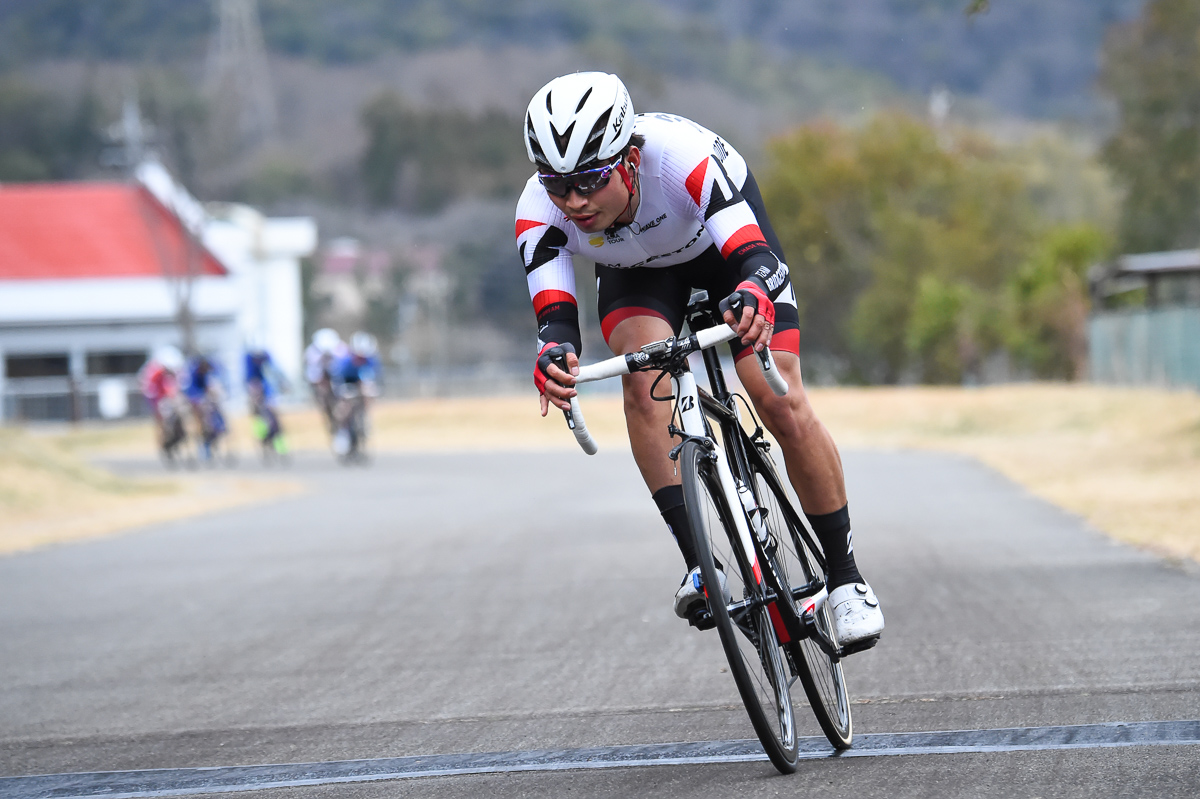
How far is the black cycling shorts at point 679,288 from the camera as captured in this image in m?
5.15

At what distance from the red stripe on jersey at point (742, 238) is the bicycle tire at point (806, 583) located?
649mm

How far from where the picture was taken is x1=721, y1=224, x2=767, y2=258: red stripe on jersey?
4863 mm

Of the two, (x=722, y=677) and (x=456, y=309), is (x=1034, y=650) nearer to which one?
(x=722, y=677)

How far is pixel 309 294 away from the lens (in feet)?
275

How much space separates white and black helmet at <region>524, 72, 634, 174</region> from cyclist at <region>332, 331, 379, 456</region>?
22612 millimetres

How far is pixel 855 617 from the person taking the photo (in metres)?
5.01

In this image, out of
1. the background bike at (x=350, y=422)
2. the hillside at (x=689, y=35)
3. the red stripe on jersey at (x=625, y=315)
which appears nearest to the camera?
the red stripe on jersey at (x=625, y=315)

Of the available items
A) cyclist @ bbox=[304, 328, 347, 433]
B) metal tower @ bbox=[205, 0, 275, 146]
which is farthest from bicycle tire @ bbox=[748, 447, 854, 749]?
metal tower @ bbox=[205, 0, 275, 146]

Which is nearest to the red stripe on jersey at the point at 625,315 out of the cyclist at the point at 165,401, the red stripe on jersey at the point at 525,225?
the red stripe on jersey at the point at 525,225

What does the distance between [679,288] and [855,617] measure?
1.21m

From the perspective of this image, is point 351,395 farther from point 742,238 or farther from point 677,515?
point 742,238

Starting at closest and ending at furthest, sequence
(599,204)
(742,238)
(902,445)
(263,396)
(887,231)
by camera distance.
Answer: (599,204) < (742,238) < (263,396) < (902,445) < (887,231)

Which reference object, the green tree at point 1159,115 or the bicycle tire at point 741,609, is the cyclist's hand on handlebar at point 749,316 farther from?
the green tree at point 1159,115

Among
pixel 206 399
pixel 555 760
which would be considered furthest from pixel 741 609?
pixel 206 399
